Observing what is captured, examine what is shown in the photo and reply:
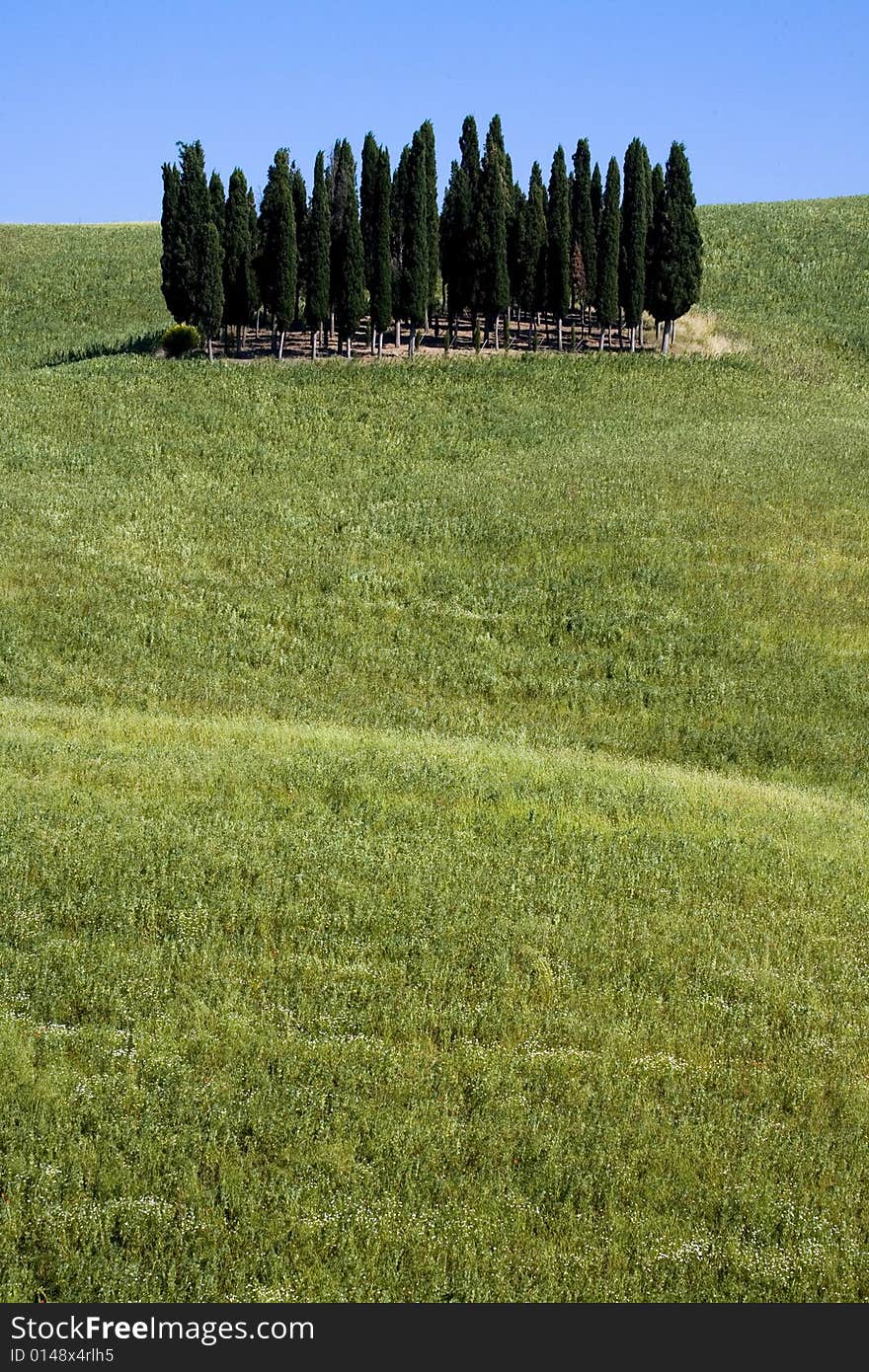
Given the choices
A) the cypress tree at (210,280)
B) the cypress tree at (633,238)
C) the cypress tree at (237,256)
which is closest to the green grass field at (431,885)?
the cypress tree at (210,280)

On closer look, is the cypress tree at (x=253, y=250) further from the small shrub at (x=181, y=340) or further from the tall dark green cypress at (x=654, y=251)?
the tall dark green cypress at (x=654, y=251)

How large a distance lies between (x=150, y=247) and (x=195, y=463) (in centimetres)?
6408

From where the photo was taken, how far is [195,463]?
39.5 metres

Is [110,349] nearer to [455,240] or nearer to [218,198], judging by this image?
[218,198]

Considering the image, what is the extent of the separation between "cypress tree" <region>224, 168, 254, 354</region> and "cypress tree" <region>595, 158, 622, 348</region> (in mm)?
17920

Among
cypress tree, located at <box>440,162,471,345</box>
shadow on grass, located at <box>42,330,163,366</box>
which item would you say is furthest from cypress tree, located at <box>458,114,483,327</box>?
shadow on grass, located at <box>42,330,163,366</box>

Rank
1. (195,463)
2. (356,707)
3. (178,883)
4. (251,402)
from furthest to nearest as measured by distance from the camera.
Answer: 1. (251,402)
2. (195,463)
3. (356,707)
4. (178,883)

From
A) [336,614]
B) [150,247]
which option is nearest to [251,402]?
[336,614]

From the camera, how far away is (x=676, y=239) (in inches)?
2281

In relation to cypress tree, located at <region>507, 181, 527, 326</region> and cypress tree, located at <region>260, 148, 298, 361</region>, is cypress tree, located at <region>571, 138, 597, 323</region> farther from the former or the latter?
cypress tree, located at <region>260, 148, 298, 361</region>

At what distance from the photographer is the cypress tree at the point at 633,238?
195 ft

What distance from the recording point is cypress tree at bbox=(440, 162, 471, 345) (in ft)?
196

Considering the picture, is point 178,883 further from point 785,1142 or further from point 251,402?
point 251,402

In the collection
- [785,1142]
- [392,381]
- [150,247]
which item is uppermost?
[150,247]
